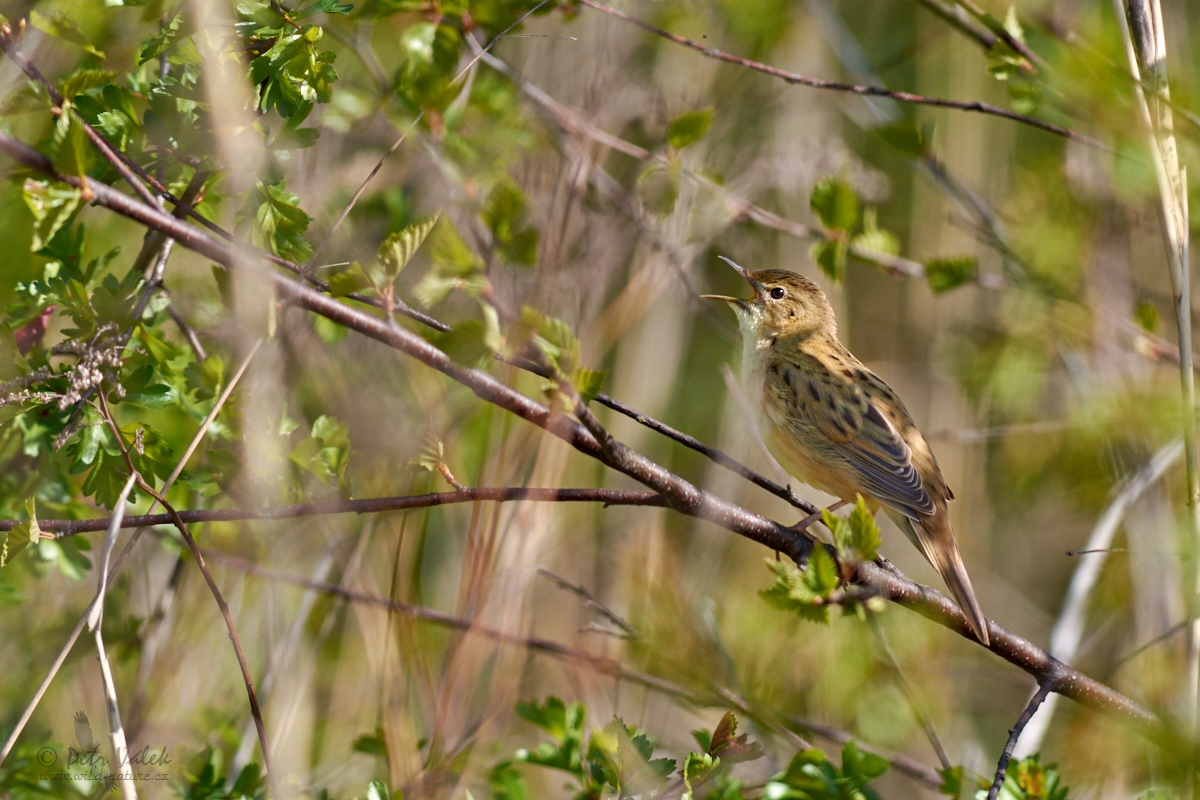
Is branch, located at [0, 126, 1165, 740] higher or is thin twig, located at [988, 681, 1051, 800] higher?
branch, located at [0, 126, 1165, 740]

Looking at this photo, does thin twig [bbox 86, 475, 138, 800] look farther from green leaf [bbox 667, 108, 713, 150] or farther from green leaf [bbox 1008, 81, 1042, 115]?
green leaf [bbox 1008, 81, 1042, 115]

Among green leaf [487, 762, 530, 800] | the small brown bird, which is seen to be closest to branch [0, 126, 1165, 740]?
green leaf [487, 762, 530, 800]

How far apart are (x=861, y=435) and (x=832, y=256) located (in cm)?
70

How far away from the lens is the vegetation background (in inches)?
79.0

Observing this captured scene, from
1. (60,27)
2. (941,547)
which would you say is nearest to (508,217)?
(60,27)

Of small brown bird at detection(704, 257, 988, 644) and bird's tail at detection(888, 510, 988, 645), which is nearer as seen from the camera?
bird's tail at detection(888, 510, 988, 645)

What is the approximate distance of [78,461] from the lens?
203 centimetres

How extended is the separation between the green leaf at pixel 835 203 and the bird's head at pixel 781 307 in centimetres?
89

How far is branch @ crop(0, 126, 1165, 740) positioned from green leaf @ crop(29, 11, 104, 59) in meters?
0.58

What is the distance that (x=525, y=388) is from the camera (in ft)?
10.3

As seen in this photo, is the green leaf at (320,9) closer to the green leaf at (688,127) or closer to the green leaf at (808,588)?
the green leaf at (688,127)

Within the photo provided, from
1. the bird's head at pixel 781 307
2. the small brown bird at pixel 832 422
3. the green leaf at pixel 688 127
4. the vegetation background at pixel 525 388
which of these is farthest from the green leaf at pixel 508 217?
the bird's head at pixel 781 307

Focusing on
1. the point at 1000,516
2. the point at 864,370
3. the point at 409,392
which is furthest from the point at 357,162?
the point at 1000,516
